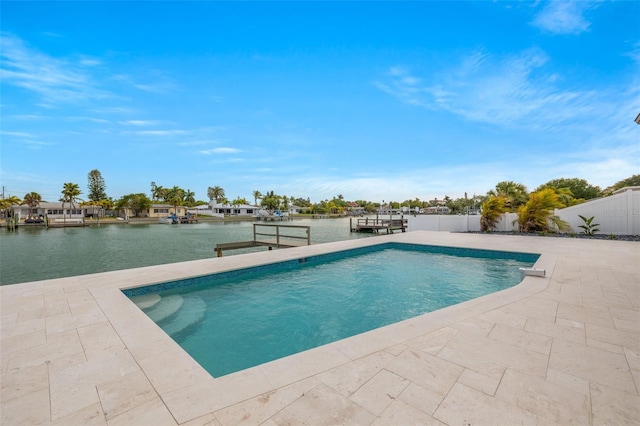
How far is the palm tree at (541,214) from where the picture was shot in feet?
35.6

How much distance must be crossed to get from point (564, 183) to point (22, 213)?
72963mm

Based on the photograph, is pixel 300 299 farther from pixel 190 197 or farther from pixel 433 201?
pixel 433 201

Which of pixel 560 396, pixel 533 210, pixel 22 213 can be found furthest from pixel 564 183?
pixel 22 213

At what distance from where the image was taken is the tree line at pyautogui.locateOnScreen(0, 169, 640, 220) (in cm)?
1137

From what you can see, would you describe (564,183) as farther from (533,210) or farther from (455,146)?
(533,210)

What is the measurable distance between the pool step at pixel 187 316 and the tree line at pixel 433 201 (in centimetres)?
1264

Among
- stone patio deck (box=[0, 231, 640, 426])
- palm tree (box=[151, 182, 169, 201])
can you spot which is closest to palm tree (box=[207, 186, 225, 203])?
palm tree (box=[151, 182, 169, 201])

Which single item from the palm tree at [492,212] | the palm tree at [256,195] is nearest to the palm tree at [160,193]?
the palm tree at [256,195]

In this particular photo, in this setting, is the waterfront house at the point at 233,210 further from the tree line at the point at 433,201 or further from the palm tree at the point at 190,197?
the palm tree at the point at 190,197

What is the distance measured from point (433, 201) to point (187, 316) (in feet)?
293

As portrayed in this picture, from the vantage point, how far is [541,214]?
11.1 metres

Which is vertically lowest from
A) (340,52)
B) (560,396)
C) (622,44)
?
(560,396)

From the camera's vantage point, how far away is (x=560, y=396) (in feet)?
5.39

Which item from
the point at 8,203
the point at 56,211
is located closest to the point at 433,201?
the point at 56,211
